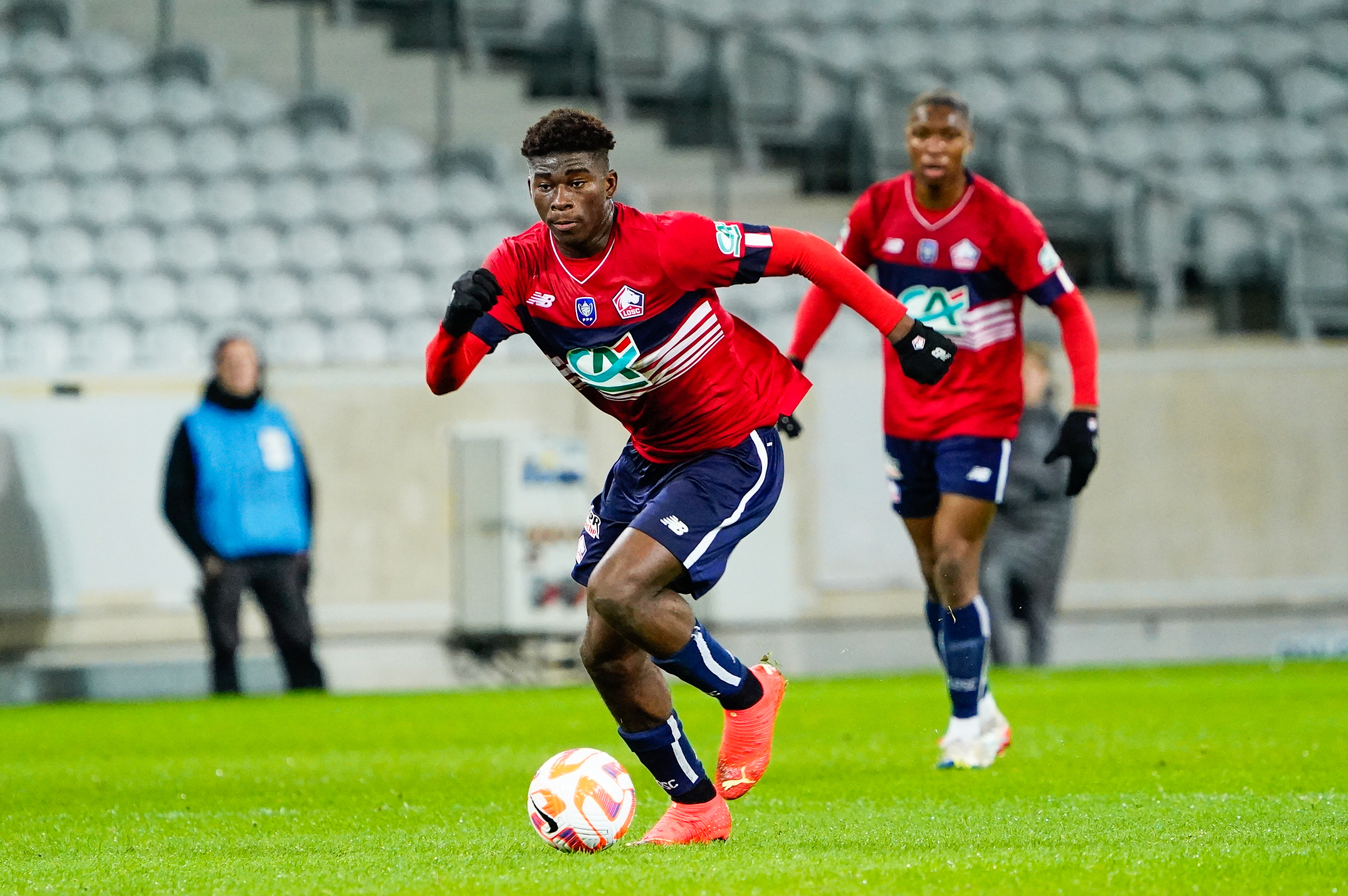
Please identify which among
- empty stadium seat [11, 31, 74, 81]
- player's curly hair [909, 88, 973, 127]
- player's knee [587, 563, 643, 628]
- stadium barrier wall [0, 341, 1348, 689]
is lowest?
stadium barrier wall [0, 341, 1348, 689]

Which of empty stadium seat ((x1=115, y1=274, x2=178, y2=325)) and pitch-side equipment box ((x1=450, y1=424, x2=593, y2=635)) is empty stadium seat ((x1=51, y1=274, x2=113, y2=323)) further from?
pitch-side equipment box ((x1=450, y1=424, x2=593, y2=635))

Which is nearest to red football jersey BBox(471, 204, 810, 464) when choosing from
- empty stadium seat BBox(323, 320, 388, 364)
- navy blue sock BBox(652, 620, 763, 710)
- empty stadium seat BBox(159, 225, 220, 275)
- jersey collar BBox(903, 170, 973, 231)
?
navy blue sock BBox(652, 620, 763, 710)

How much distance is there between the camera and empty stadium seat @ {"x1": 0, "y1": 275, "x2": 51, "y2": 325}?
1448 centimetres

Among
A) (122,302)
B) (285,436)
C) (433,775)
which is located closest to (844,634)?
(285,436)

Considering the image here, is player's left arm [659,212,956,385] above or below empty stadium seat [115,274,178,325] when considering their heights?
above

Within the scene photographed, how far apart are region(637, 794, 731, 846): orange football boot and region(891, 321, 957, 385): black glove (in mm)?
1191

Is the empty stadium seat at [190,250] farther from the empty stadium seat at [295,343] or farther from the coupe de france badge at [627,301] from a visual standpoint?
→ the coupe de france badge at [627,301]

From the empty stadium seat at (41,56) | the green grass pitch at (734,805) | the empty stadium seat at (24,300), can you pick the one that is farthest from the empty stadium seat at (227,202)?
the green grass pitch at (734,805)

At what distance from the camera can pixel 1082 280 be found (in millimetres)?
15367

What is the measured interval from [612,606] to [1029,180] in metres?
11.5

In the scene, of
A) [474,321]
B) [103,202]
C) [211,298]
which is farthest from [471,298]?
[103,202]

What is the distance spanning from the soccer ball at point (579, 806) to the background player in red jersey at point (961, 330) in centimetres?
221

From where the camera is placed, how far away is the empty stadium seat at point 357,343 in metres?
14.6

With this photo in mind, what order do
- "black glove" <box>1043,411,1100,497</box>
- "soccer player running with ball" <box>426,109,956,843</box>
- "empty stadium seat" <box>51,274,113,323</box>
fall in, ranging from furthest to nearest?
"empty stadium seat" <box>51,274,113,323</box>, "black glove" <box>1043,411,1100,497</box>, "soccer player running with ball" <box>426,109,956,843</box>
